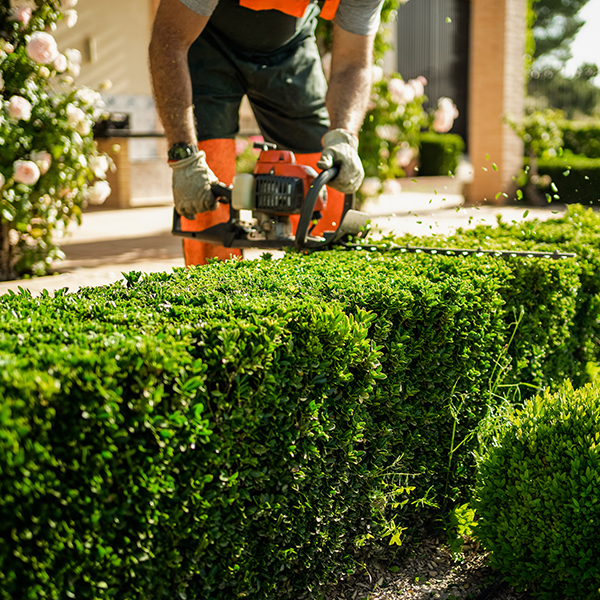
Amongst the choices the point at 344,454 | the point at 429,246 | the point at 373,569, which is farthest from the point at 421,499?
the point at 429,246

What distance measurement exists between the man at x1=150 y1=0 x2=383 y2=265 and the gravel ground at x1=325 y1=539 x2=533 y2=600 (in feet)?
4.88

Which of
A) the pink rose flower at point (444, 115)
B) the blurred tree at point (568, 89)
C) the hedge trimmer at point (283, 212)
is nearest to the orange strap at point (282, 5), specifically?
the hedge trimmer at point (283, 212)

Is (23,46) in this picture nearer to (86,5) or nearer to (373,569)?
(373,569)

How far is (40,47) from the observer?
4.36 metres

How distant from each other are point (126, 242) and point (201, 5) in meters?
4.33

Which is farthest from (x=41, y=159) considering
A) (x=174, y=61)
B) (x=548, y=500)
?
(x=548, y=500)

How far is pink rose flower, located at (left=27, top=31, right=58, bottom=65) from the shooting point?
436 centimetres

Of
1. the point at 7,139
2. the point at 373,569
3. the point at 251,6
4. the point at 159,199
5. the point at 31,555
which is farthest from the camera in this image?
the point at 159,199

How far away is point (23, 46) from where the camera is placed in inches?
181

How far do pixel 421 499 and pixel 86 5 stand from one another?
10303 mm

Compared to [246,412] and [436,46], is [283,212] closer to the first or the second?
[246,412]

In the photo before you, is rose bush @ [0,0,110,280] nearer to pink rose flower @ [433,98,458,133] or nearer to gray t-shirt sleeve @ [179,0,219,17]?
gray t-shirt sleeve @ [179,0,219,17]

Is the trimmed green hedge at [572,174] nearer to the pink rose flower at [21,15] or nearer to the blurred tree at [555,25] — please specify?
→ the pink rose flower at [21,15]

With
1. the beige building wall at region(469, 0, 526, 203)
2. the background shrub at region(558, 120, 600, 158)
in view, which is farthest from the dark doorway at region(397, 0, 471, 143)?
the beige building wall at region(469, 0, 526, 203)
